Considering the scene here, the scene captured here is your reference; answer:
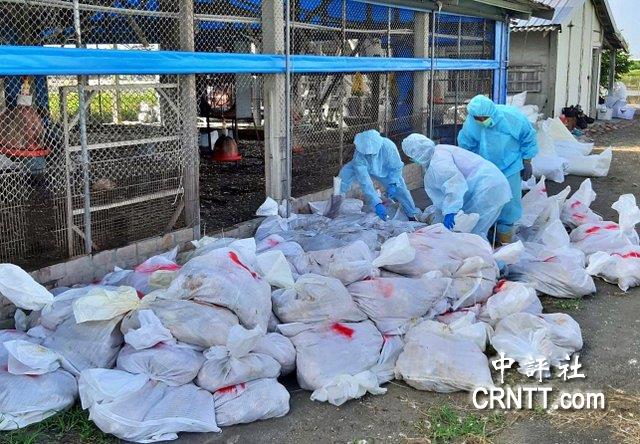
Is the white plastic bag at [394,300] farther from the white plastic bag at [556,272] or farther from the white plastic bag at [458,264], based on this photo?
the white plastic bag at [556,272]

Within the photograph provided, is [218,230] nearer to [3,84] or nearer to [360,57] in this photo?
[3,84]

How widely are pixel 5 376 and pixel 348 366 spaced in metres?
1.73

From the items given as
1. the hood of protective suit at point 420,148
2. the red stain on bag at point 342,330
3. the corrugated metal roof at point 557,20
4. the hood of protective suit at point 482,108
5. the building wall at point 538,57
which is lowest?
the red stain on bag at point 342,330

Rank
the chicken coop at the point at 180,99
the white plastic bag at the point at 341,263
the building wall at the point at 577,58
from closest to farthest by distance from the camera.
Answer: the white plastic bag at the point at 341,263 → the chicken coop at the point at 180,99 → the building wall at the point at 577,58

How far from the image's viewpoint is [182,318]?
12.5 ft

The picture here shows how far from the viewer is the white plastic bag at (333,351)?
3.86 meters

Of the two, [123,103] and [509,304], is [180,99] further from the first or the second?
[509,304]

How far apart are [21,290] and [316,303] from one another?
1.66 metres

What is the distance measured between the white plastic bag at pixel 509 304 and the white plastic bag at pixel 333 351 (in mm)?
829

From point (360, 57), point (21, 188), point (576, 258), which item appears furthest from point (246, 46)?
point (576, 258)

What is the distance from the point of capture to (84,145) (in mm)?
4895

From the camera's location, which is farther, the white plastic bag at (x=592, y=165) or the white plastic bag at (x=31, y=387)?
the white plastic bag at (x=592, y=165)

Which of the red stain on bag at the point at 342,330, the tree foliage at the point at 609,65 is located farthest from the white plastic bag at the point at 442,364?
the tree foliage at the point at 609,65

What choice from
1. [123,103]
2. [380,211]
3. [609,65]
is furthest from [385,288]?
[609,65]
